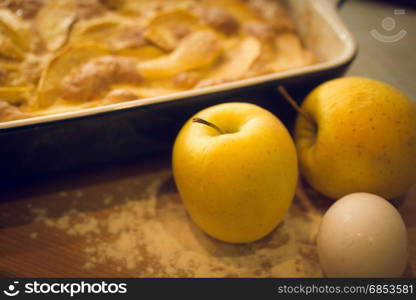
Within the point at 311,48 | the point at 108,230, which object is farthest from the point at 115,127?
the point at 311,48

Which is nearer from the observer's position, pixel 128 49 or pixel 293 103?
pixel 293 103

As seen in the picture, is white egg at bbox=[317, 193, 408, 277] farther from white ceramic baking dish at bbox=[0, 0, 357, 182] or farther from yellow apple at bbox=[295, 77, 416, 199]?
white ceramic baking dish at bbox=[0, 0, 357, 182]

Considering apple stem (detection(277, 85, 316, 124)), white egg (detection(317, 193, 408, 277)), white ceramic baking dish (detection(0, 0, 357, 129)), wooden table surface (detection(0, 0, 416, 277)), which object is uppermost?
white ceramic baking dish (detection(0, 0, 357, 129))

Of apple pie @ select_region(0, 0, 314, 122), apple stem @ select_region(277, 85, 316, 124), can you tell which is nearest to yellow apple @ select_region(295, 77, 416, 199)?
apple stem @ select_region(277, 85, 316, 124)

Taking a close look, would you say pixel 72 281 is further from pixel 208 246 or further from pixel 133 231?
pixel 208 246

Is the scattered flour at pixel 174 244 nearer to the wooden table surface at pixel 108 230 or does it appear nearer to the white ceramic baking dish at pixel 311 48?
the wooden table surface at pixel 108 230

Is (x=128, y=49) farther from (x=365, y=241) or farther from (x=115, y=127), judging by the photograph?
(x=365, y=241)
